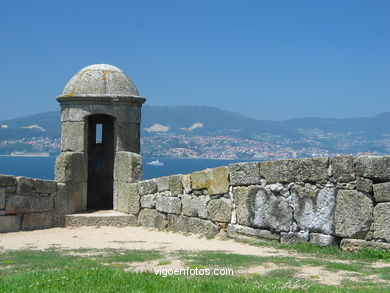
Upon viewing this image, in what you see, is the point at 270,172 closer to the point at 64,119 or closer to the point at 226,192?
the point at 226,192

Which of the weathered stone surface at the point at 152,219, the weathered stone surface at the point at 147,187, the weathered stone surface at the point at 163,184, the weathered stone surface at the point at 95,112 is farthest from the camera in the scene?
the weathered stone surface at the point at 95,112

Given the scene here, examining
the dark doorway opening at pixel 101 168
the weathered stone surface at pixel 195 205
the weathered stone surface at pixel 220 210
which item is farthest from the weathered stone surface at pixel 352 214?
the dark doorway opening at pixel 101 168

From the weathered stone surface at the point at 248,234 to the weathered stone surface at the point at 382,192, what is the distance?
6.16 feet

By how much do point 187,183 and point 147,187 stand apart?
1340mm

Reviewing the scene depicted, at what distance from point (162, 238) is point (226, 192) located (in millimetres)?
1427

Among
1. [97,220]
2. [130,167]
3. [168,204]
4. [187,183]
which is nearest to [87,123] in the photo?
[130,167]

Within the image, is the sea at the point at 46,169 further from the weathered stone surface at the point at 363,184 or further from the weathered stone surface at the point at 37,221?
the weathered stone surface at the point at 363,184

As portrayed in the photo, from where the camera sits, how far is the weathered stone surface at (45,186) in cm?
1109

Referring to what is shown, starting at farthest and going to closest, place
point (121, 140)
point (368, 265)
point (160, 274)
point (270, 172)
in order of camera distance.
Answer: point (121, 140)
point (270, 172)
point (368, 265)
point (160, 274)

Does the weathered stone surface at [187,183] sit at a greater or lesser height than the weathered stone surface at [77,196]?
greater

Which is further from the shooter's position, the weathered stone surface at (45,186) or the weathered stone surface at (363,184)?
the weathered stone surface at (45,186)

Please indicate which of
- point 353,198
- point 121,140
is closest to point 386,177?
point 353,198

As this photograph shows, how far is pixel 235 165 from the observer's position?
31.1 ft

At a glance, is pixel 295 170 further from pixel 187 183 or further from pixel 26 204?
pixel 26 204
